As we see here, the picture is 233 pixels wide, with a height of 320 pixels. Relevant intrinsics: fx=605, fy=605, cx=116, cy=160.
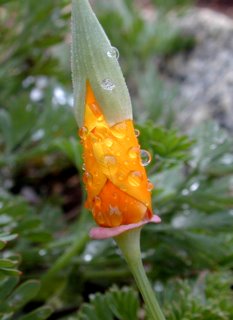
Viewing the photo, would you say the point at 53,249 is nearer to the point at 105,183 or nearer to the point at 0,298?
the point at 0,298

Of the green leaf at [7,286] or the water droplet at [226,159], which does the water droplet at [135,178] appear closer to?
the green leaf at [7,286]

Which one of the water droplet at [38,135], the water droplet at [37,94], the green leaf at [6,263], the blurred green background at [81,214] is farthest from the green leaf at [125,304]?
the water droplet at [37,94]

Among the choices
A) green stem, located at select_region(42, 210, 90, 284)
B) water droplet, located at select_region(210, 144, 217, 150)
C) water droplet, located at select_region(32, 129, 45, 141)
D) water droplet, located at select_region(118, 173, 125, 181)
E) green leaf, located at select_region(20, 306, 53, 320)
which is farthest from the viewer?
water droplet, located at select_region(32, 129, 45, 141)

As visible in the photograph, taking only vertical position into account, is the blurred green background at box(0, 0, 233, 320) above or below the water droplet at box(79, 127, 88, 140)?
below

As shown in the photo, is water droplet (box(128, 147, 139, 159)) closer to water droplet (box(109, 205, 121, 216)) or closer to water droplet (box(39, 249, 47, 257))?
water droplet (box(109, 205, 121, 216))

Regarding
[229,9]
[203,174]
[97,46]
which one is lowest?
[229,9]

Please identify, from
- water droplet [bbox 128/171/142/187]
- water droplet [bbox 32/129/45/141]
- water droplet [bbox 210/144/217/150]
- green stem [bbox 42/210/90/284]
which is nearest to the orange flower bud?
water droplet [bbox 128/171/142/187]

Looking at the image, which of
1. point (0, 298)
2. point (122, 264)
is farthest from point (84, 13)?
point (122, 264)
